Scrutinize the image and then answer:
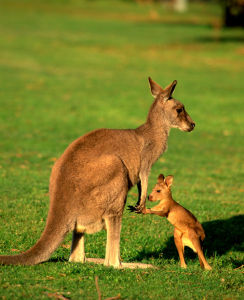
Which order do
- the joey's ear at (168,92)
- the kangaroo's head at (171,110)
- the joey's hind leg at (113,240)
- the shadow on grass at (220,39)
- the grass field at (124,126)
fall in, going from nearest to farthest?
the grass field at (124,126)
the joey's hind leg at (113,240)
the joey's ear at (168,92)
the kangaroo's head at (171,110)
the shadow on grass at (220,39)

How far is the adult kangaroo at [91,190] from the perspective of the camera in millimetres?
5730

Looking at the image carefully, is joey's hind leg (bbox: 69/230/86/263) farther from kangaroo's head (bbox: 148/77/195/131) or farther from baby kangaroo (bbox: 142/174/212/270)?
kangaroo's head (bbox: 148/77/195/131)

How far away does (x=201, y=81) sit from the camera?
24.9 meters

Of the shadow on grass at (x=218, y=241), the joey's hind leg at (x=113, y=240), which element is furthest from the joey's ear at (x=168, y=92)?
the shadow on grass at (x=218, y=241)

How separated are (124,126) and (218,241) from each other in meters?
8.67

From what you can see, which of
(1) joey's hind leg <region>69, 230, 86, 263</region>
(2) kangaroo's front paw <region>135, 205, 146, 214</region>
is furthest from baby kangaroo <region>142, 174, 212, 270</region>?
(1) joey's hind leg <region>69, 230, 86, 263</region>

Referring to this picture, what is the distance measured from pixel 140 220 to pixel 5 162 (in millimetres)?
4416

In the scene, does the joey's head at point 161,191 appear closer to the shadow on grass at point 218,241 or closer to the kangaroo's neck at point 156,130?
the kangaroo's neck at point 156,130

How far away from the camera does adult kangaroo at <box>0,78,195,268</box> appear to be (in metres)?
5.73

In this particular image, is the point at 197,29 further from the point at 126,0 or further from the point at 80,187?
the point at 80,187

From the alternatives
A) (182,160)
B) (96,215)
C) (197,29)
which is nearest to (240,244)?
(96,215)

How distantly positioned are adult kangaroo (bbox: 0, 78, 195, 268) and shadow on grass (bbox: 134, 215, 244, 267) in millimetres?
1530

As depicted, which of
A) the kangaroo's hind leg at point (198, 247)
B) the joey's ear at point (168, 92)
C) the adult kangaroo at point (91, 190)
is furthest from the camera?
the joey's ear at point (168, 92)

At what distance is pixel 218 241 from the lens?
869 centimetres
